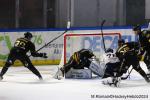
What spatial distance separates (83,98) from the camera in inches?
365

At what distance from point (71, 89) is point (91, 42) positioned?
4.67 metres

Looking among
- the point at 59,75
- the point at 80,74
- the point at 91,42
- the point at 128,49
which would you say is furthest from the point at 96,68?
the point at 91,42

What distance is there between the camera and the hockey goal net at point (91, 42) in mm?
13711

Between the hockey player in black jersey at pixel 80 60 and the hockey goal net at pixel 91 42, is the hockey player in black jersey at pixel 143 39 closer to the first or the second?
the hockey player in black jersey at pixel 80 60

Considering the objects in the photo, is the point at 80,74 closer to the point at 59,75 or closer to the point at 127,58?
the point at 59,75

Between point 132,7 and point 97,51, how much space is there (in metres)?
6.01

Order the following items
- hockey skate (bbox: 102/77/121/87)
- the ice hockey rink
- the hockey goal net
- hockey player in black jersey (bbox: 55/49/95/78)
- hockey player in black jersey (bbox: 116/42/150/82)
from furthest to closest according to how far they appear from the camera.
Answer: the hockey goal net, hockey player in black jersey (bbox: 55/49/95/78), hockey player in black jersey (bbox: 116/42/150/82), hockey skate (bbox: 102/77/121/87), the ice hockey rink

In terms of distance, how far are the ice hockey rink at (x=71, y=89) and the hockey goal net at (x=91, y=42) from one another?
1.82 meters

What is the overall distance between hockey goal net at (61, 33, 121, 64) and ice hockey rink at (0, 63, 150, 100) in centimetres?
182

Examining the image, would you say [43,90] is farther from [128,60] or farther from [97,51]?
[97,51]

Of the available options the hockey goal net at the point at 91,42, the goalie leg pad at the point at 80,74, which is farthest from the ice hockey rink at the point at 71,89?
the hockey goal net at the point at 91,42

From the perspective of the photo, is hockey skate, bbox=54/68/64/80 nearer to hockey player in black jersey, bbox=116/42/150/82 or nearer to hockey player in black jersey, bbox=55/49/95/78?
hockey player in black jersey, bbox=55/49/95/78

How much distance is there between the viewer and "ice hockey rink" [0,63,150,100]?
9.36m

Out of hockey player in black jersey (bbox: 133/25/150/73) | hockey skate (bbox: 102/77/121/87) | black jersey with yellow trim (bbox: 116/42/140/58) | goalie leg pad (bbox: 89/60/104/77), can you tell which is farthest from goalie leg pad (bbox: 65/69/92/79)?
hockey player in black jersey (bbox: 133/25/150/73)
